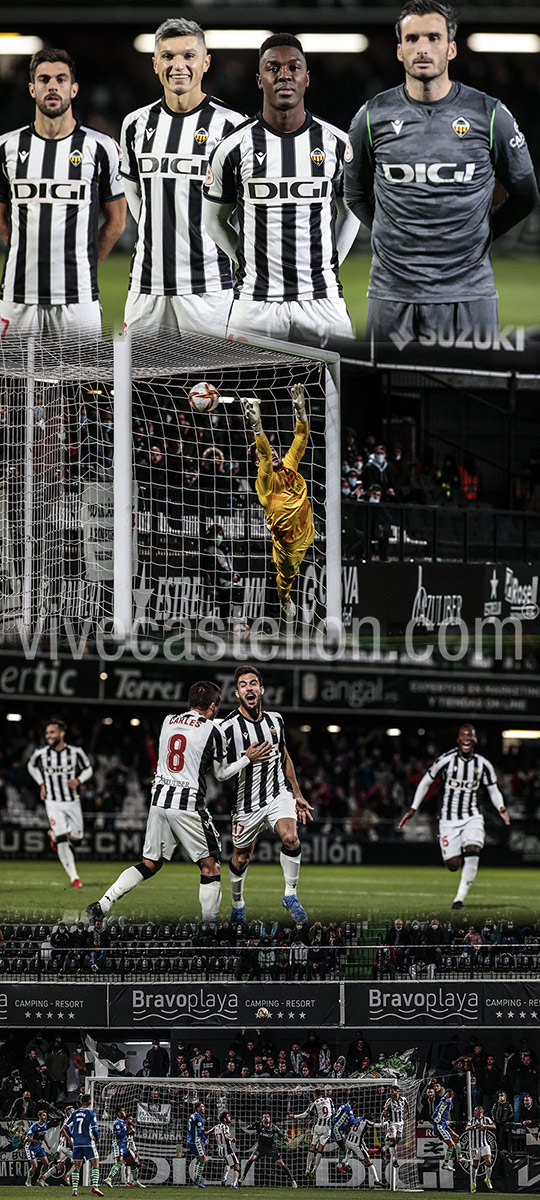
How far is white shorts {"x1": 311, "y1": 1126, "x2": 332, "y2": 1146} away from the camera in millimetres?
11555

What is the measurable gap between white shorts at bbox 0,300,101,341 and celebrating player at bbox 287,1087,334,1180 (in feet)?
18.8

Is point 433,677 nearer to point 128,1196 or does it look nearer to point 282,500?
point 282,500

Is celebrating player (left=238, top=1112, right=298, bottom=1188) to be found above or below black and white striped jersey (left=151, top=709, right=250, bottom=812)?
below

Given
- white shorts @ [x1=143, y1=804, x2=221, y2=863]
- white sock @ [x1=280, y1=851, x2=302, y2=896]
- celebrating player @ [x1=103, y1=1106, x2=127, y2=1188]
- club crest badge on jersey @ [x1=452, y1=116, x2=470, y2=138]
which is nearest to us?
club crest badge on jersey @ [x1=452, y1=116, x2=470, y2=138]

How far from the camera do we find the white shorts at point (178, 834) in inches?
485

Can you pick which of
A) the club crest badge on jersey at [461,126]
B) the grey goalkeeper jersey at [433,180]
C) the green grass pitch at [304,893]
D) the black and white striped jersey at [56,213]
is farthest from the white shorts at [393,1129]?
the club crest badge on jersey at [461,126]

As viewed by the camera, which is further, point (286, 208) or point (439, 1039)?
point (439, 1039)

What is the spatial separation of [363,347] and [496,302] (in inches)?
80.2

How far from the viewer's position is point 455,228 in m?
10.6

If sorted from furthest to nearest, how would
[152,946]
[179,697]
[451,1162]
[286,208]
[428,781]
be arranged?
1. [179,697]
2. [428,781]
3. [152,946]
4. [451,1162]
5. [286,208]

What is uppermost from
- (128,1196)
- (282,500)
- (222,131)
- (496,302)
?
(222,131)

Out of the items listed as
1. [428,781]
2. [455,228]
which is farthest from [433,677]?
[455,228]

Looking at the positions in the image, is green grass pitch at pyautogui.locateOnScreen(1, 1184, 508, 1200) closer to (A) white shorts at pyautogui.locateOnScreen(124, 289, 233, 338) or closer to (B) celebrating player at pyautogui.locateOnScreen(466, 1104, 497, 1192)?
(B) celebrating player at pyautogui.locateOnScreen(466, 1104, 497, 1192)

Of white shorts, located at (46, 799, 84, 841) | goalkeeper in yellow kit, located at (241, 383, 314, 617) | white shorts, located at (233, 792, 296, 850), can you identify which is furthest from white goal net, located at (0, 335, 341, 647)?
white shorts, located at (46, 799, 84, 841)
